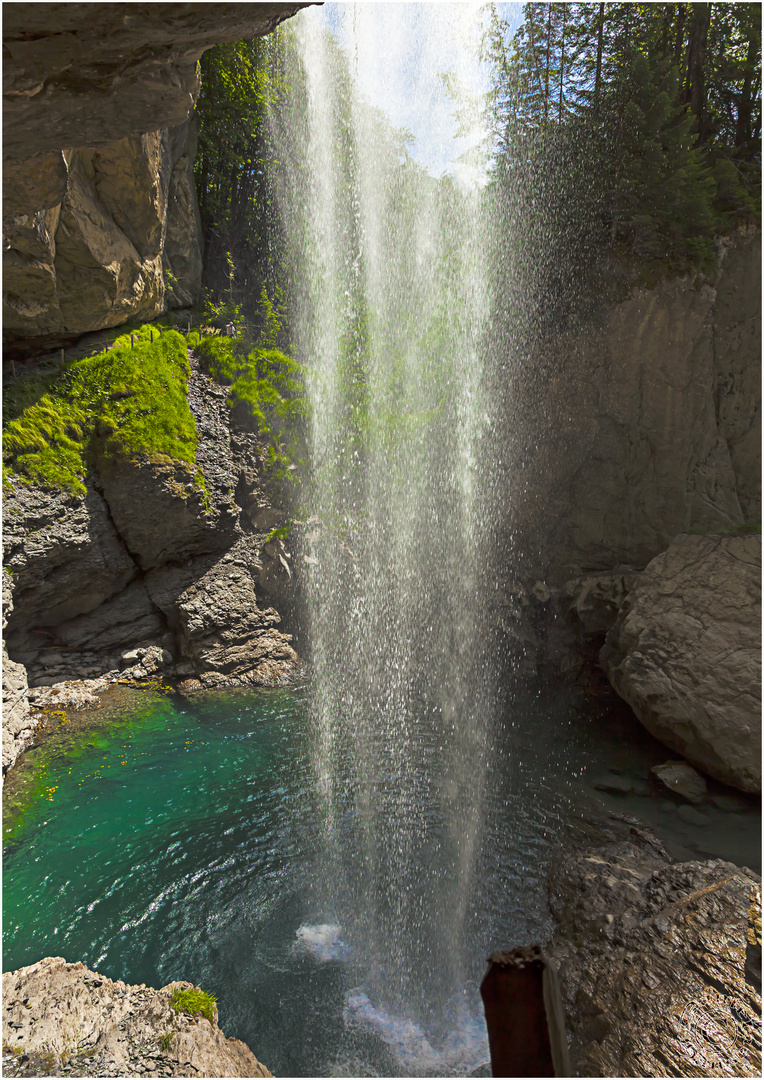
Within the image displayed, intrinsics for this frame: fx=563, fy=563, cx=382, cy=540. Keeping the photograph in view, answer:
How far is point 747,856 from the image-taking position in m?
5.26

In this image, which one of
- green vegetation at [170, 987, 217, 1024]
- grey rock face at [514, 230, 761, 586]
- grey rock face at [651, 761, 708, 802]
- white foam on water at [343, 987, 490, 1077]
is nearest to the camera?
green vegetation at [170, 987, 217, 1024]

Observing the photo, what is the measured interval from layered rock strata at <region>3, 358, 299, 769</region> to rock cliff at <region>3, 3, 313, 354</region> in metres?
2.26

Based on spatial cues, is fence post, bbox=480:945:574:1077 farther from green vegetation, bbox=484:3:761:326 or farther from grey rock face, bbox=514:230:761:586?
green vegetation, bbox=484:3:761:326

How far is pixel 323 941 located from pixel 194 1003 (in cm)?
129

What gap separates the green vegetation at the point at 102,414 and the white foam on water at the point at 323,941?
6.68 m

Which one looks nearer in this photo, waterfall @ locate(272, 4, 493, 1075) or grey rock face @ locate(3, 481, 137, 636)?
grey rock face @ locate(3, 481, 137, 636)

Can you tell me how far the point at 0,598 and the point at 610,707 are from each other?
8.52 metres

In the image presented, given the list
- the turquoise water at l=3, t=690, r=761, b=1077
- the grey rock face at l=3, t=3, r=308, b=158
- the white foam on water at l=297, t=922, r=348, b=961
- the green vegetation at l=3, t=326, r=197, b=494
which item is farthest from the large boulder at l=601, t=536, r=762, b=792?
the green vegetation at l=3, t=326, r=197, b=494

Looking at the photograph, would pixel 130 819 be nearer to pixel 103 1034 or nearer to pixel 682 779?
pixel 103 1034

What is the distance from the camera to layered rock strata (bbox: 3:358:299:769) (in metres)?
7.98

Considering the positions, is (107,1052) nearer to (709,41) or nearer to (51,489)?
(51,489)

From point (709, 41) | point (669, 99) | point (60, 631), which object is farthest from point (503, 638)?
point (709, 41)

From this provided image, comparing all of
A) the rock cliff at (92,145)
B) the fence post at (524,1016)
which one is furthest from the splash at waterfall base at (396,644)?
the fence post at (524,1016)

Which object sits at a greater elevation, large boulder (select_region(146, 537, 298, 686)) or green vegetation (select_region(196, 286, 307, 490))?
green vegetation (select_region(196, 286, 307, 490))
